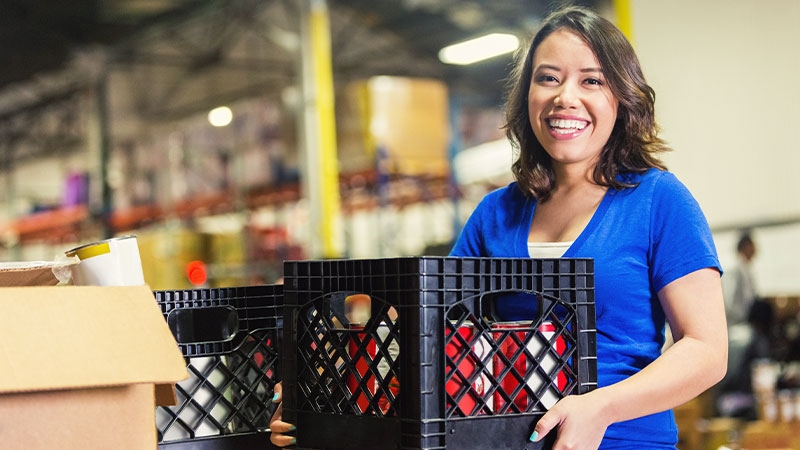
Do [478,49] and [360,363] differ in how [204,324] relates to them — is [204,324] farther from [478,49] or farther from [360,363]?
[478,49]

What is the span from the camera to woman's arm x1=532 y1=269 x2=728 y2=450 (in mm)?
1541

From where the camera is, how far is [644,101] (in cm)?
185

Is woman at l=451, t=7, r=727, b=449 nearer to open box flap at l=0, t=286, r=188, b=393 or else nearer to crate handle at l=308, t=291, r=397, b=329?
crate handle at l=308, t=291, r=397, b=329

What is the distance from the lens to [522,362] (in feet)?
5.20

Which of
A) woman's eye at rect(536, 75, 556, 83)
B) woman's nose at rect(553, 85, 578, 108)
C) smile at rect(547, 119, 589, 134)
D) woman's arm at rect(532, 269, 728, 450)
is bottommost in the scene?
woman's arm at rect(532, 269, 728, 450)

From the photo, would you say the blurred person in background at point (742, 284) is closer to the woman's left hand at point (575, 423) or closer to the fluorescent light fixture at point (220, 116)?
the woman's left hand at point (575, 423)

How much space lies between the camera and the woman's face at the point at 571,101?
1.83 meters

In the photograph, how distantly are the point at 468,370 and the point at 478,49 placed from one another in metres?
10.3

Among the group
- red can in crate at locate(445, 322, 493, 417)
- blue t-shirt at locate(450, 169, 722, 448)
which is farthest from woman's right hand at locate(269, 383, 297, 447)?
blue t-shirt at locate(450, 169, 722, 448)

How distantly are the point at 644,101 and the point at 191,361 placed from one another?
38.8 inches

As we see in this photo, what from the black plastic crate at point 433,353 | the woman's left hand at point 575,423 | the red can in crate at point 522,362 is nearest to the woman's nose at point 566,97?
the black plastic crate at point 433,353

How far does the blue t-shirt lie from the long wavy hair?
0.23 ft

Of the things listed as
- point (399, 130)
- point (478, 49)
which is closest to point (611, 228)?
point (399, 130)

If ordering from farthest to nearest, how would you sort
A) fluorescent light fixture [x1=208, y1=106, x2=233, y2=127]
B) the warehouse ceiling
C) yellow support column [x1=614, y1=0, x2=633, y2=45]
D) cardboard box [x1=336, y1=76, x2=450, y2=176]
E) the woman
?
fluorescent light fixture [x1=208, y1=106, x2=233, y2=127], the warehouse ceiling, cardboard box [x1=336, y1=76, x2=450, y2=176], yellow support column [x1=614, y1=0, x2=633, y2=45], the woman
